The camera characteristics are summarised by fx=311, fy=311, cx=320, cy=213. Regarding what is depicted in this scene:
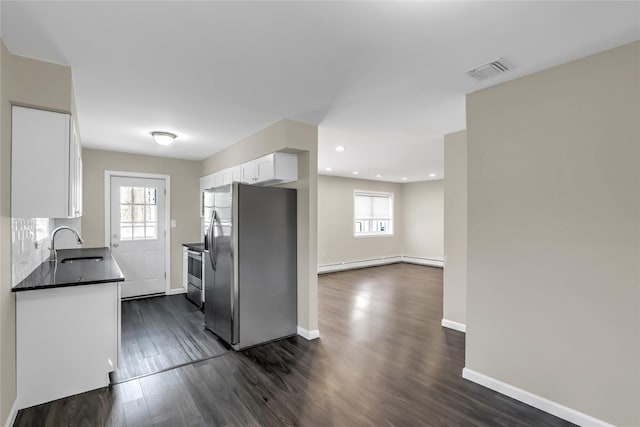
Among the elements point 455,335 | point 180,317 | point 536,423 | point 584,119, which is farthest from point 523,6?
point 180,317

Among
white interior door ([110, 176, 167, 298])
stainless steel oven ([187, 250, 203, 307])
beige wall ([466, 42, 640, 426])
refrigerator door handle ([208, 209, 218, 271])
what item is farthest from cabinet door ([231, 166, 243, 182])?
beige wall ([466, 42, 640, 426])

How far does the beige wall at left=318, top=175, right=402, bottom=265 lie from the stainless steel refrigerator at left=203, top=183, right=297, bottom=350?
428 cm

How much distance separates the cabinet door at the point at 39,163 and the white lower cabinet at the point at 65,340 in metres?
0.65

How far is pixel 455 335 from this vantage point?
380 centimetres

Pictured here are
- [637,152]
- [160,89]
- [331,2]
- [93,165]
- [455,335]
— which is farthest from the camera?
[93,165]

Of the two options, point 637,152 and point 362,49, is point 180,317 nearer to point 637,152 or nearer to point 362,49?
point 362,49

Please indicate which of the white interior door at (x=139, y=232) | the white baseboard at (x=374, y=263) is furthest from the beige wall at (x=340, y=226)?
the white interior door at (x=139, y=232)

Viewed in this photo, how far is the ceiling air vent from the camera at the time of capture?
2195 mm

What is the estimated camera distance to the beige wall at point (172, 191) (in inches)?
195

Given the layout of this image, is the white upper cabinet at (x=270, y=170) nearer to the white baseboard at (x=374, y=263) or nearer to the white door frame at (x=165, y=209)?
the white door frame at (x=165, y=209)

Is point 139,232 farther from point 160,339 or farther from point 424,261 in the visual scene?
point 424,261

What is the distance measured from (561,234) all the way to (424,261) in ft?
24.5

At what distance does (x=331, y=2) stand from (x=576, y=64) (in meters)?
1.81

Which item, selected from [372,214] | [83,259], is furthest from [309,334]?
[372,214]
